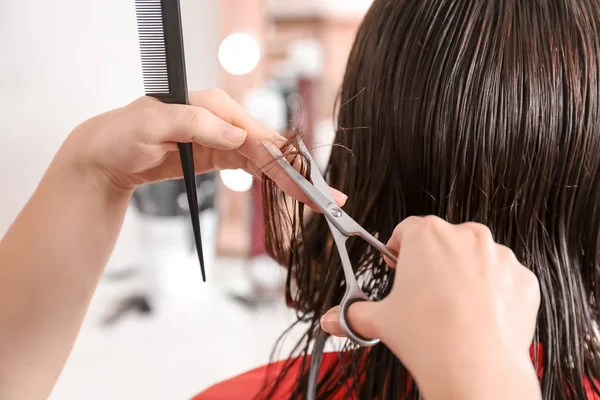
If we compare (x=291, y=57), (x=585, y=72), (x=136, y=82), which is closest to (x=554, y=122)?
(x=585, y=72)

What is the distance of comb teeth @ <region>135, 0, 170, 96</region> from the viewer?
40 centimetres

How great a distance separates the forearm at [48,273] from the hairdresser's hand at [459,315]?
0.31m

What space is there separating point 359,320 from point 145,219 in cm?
53

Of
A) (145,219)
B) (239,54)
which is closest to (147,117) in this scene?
(145,219)

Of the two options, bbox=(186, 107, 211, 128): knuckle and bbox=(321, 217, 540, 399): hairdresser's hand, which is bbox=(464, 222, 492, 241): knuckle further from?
bbox=(186, 107, 211, 128): knuckle

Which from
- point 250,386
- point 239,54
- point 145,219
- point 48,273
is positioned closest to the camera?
point 48,273

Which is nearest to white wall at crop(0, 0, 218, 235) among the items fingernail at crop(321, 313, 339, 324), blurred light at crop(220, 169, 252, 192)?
fingernail at crop(321, 313, 339, 324)

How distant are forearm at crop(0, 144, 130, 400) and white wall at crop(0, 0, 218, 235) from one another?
60 mm

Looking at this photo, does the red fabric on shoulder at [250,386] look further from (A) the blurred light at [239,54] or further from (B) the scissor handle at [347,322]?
(A) the blurred light at [239,54]

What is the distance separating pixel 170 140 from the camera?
0.46 m

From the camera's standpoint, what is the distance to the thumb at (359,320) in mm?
328

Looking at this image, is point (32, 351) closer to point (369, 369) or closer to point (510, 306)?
point (369, 369)

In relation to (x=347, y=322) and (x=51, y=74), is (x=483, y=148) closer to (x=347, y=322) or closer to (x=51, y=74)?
(x=347, y=322)

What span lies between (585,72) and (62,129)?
0.50m
